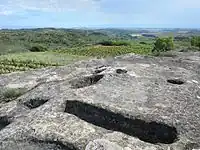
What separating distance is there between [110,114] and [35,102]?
388 cm

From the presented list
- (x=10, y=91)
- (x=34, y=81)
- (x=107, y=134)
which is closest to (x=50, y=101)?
(x=107, y=134)

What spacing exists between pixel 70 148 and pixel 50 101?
3862mm

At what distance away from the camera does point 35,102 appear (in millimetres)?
15523

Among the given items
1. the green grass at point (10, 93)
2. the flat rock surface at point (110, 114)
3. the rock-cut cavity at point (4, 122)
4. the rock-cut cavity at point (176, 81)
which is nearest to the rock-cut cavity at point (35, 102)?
the flat rock surface at point (110, 114)

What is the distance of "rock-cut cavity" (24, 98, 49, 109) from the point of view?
1530 cm

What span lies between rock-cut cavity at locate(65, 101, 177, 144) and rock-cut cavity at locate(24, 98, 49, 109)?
1938mm

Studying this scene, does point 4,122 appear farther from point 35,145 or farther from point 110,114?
point 110,114

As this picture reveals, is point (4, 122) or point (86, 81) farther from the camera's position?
point (86, 81)

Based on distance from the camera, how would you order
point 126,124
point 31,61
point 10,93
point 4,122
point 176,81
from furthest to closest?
point 31,61 → point 10,93 → point 176,81 → point 4,122 → point 126,124

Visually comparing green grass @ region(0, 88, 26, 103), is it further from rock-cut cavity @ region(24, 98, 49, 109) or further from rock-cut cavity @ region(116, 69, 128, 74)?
rock-cut cavity @ region(116, 69, 128, 74)

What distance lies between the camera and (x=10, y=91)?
61.1ft

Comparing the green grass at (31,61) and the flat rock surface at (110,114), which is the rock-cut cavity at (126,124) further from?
the green grass at (31,61)

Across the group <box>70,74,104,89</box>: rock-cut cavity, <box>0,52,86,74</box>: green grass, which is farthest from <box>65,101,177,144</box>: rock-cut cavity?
<box>0,52,86,74</box>: green grass

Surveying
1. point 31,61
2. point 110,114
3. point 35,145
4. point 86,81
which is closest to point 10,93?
point 86,81
